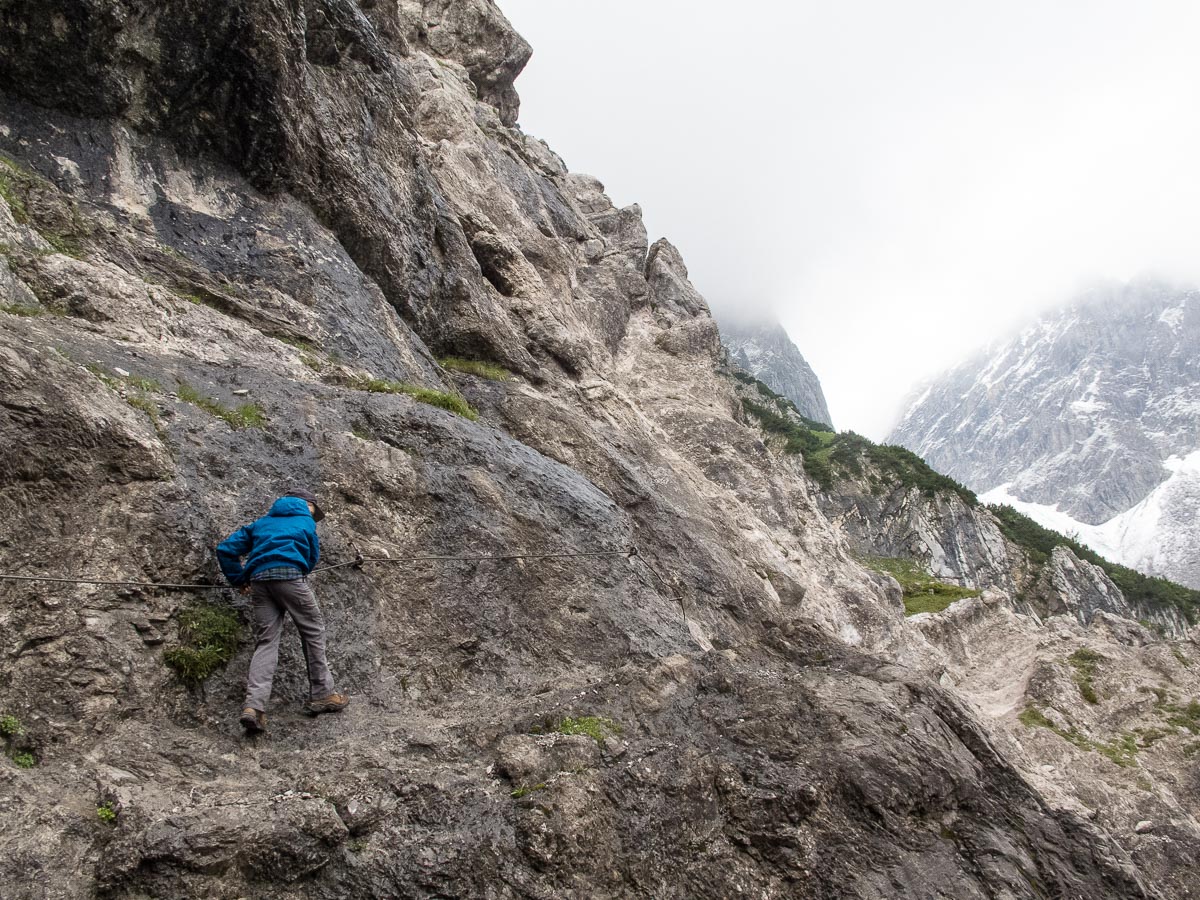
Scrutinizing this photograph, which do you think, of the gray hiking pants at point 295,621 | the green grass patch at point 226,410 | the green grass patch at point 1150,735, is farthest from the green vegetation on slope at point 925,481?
the gray hiking pants at point 295,621

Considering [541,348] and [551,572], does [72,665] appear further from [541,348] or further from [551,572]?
[541,348]

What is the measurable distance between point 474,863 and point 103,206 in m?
12.6

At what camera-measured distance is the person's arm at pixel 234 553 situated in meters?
7.60

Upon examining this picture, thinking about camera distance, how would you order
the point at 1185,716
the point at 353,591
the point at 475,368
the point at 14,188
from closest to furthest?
the point at 353,591
the point at 14,188
the point at 475,368
the point at 1185,716

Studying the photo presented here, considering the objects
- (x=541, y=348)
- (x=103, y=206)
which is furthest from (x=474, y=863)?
(x=541, y=348)

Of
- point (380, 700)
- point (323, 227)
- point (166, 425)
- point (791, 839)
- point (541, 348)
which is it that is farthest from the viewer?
point (541, 348)

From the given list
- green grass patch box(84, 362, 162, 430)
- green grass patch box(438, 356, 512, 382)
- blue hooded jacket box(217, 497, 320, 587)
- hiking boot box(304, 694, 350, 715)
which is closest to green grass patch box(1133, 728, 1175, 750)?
green grass patch box(438, 356, 512, 382)

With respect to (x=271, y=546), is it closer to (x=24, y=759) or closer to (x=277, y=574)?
(x=277, y=574)

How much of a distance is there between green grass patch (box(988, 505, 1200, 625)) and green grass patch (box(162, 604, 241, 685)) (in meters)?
82.9

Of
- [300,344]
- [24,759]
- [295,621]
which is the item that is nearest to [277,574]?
[295,621]

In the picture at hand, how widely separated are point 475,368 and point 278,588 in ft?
37.0

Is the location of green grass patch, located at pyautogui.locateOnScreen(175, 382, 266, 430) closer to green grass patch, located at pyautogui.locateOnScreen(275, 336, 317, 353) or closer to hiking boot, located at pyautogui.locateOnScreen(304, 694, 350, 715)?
green grass patch, located at pyautogui.locateOnScreen(275, 336, 317, 353)

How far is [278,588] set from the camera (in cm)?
745

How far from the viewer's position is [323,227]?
16.0 m
